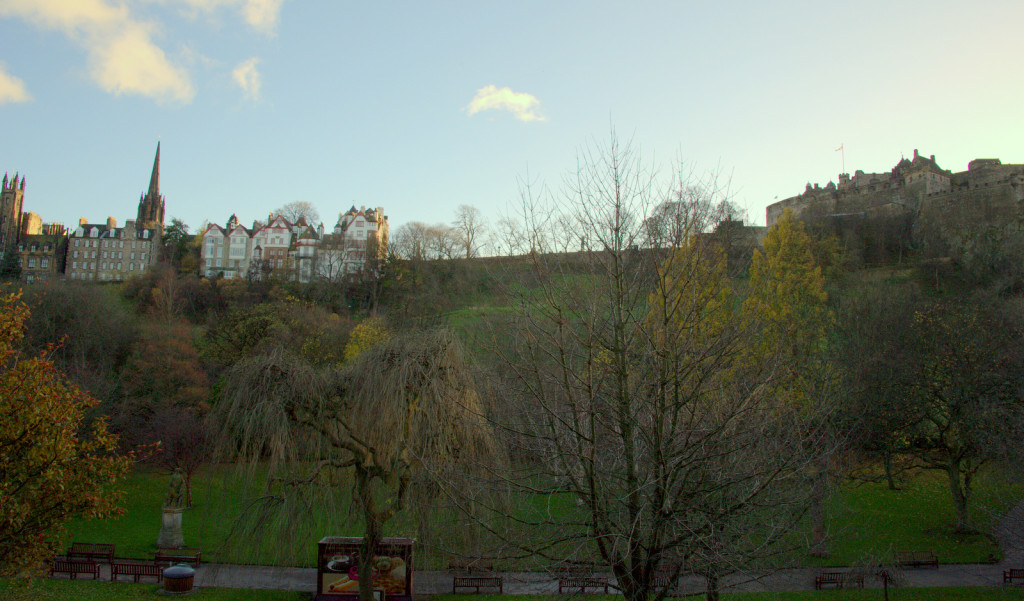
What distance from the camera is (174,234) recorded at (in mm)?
74875

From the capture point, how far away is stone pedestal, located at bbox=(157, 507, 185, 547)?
59.7ft

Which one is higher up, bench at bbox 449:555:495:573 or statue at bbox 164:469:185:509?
bench at bbox 449:555:495:573

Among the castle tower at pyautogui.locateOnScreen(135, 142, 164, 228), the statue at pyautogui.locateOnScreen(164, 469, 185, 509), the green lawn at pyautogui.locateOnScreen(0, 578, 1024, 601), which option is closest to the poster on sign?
the green lawn at pyautogui.locateOnScreen(0, 578, 1024, 601)

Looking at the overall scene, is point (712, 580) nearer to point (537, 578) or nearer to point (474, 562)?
point (474, 562)

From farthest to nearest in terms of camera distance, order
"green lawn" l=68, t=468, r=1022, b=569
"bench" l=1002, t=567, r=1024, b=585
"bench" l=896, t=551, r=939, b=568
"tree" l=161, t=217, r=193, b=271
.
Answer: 1. "tree" l=161, t=217, r=193, b=271
2. "bench" l=896, t=551, r=939, b=568
3. "bench" l=1002, t=567, r=1024, b=585
4. "green lawn" l=68, t=468, r=1022, b=569

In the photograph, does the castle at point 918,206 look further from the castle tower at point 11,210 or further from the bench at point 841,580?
the castle tower at point 11,210

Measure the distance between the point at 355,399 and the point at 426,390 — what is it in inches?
53.0

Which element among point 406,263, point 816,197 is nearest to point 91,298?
point 406,263

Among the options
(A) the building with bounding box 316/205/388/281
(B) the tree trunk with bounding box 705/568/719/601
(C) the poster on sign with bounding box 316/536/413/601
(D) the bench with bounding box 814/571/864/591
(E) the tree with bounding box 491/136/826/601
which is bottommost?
(D) the bench with bounding box 814/571/864/591

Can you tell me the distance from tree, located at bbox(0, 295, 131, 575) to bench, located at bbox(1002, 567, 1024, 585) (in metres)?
17.9

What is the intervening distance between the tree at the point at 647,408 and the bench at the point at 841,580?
967 cm

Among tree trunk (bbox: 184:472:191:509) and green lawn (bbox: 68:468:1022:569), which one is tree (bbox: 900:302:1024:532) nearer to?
green lawn (bbox: 68:468:1022:569)

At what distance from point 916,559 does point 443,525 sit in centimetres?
1344

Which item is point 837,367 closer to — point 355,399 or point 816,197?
point 355,399
